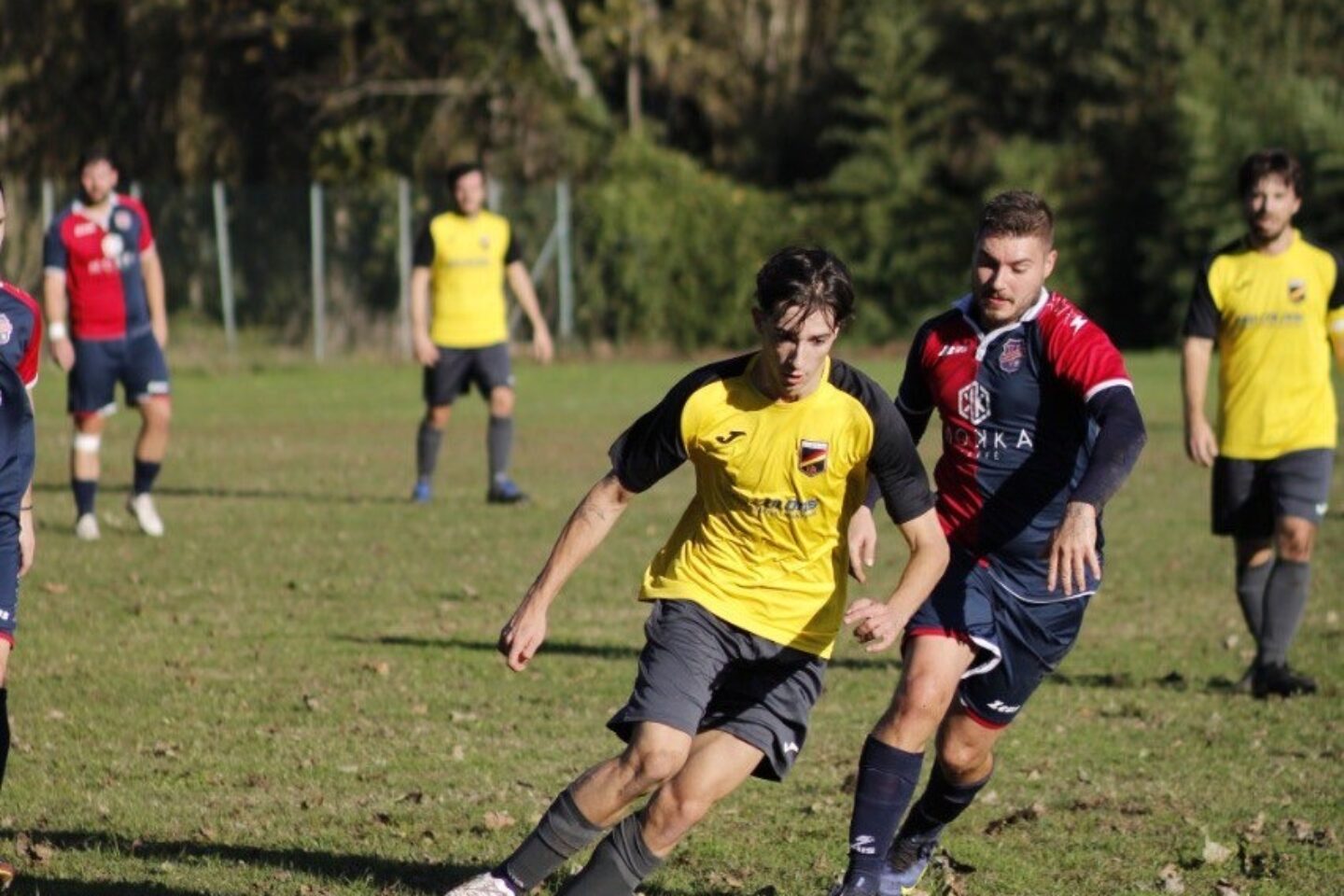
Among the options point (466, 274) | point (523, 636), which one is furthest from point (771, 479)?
point (466, 274)

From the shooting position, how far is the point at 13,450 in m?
5.98

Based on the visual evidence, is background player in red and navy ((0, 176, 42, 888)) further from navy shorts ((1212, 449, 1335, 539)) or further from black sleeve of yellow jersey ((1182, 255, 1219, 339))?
navy shorts ((1212, 449, 1335, 539))

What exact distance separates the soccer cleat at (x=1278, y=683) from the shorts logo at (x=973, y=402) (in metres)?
3.65

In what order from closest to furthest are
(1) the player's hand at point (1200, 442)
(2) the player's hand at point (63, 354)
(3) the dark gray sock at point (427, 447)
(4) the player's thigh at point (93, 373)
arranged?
(1) the player's hand at point (1200, 442) → (2) the player's hand at point (63, 354) → (4) the player's thigh at point (93, 373) → (3) the dark gray sock at point (427, 447)

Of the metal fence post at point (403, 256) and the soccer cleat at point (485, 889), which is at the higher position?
the soccer cleat at point (485, 889)

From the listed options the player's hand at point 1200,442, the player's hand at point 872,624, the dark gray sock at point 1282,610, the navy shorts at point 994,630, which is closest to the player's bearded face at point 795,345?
the player's hand at point 872,624

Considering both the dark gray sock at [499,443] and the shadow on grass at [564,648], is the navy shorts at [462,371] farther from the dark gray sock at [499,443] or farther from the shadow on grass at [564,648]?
the shadow on grass at [564,648]

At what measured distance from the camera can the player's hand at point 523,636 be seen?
17.6ft

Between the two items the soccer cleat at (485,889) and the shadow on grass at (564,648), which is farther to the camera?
the shadow on grass at (564,648)

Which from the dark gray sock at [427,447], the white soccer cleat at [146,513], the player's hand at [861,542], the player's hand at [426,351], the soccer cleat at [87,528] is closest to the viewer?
Answer: the player's hand at [861,542]

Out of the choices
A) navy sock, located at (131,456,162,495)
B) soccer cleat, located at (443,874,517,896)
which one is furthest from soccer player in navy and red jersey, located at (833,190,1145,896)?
navy sock, located at (131,456,162,495)

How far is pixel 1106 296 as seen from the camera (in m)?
37.9

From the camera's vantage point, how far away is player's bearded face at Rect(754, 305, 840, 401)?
209 inches

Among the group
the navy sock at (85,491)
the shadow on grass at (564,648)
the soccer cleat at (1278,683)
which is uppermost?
the soccer cleat at (1278,683)
